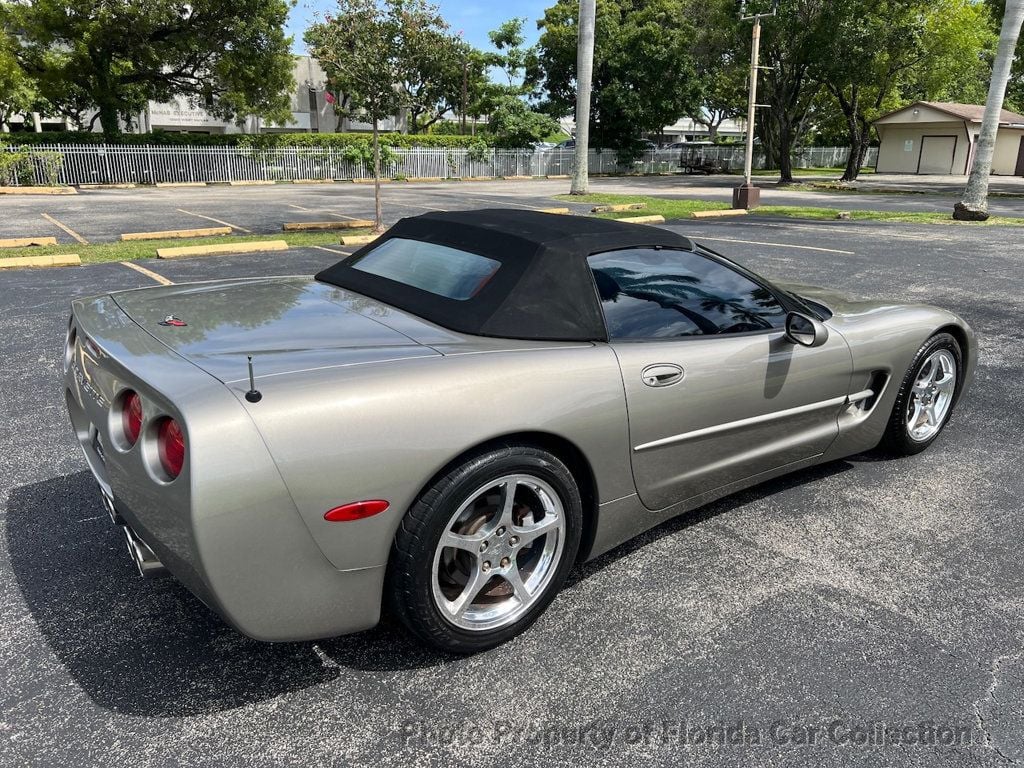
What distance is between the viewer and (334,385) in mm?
2189

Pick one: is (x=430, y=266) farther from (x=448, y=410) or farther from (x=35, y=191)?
(x=35, y=191)

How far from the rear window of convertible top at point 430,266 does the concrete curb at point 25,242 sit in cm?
997

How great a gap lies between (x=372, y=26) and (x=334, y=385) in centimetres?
1283

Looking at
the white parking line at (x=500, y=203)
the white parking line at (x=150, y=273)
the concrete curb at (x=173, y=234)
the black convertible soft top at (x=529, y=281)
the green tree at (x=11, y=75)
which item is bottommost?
the white parking line at (x=150, y=273)

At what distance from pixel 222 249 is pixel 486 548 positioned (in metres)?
9.57

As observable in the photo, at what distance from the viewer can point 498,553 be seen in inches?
99.6

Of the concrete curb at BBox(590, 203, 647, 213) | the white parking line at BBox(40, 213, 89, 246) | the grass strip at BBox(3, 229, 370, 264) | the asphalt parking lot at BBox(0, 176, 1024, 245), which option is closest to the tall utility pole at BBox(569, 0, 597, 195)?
the asphalt parking lot at BBox(0, 176, 1024, 245)

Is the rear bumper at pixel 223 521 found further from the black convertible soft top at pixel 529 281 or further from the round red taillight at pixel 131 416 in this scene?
the black convertible soft top at pixel 529 281

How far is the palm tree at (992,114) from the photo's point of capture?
50.9ft

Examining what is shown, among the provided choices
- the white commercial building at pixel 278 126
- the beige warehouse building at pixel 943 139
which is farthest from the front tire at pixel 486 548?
the beige warehouse building at pixel 943 139

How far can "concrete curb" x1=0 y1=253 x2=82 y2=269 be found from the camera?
9344 millimetres

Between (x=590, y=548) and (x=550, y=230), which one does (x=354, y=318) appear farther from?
(x=590, y=548)

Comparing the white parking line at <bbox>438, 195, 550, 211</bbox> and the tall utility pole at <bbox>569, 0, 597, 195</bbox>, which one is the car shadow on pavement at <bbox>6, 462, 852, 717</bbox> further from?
the tall utility pole at <bbox>569, 0, 597, 195</bbox>

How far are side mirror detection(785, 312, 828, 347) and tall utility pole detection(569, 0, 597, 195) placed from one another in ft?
61.7
